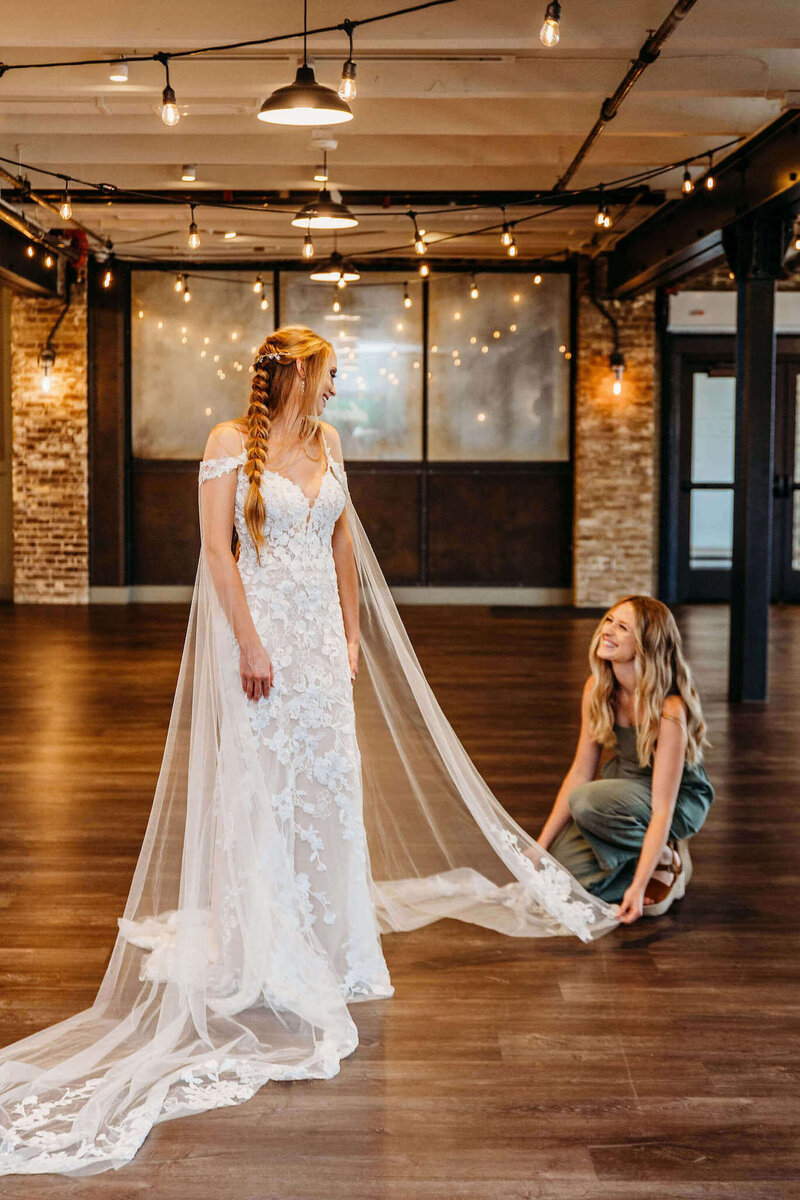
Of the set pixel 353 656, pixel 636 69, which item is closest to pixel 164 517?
pixel 636 69

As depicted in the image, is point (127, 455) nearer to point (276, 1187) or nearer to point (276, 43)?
point (276, 43)

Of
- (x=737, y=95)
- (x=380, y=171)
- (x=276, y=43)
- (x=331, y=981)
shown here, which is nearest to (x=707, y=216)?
(x=737, y=95)

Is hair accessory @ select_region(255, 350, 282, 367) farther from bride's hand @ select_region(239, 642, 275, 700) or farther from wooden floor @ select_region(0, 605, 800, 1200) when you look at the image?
wooden floor @ select_region(0, 605, 800, 1200)

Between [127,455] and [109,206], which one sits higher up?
[109,206]

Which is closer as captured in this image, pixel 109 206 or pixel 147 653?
pixel 147 653

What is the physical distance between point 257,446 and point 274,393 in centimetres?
16

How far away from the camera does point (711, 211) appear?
809cm

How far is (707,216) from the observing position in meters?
8.19

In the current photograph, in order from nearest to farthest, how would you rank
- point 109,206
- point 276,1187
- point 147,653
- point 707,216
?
point 276,1187, point 707,216, point 147,653, point 109,206

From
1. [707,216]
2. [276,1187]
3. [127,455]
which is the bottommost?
[276,1187]

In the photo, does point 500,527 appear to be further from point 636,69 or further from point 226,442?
point 226,442

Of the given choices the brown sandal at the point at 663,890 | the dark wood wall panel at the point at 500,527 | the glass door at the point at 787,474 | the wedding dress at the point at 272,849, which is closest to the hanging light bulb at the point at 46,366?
the dark wood wall panel at the point at 500,527

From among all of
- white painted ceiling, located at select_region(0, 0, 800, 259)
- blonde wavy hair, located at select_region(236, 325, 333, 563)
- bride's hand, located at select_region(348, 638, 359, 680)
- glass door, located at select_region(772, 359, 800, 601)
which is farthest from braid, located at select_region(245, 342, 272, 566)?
glass door, located at select_region(772, 359, 800, 601)

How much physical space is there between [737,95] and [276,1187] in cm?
590
